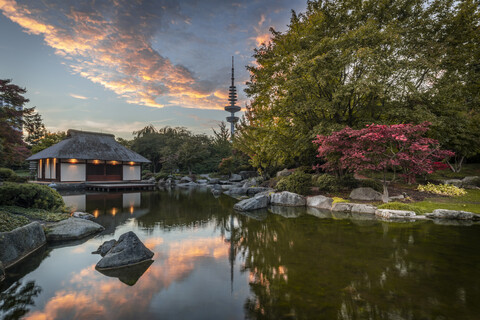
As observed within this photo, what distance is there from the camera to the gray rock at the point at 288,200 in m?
11.6

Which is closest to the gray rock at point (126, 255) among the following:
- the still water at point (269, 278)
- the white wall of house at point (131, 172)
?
the still water at point (269, 278)

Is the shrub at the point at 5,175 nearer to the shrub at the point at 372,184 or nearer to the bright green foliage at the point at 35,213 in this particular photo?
the bright green foliage at the point at 35,213

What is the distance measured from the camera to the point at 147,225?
7926 mm

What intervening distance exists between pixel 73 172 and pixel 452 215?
27.5m

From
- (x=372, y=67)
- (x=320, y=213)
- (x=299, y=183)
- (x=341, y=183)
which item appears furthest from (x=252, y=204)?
(x=372, y=67)

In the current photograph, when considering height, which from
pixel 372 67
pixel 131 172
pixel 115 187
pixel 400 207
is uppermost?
pixel 372 67

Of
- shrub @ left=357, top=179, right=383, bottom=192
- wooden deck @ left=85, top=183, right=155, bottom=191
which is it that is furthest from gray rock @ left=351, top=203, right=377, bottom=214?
wooden deck @ left=85, top=183, right=155, bottom=191

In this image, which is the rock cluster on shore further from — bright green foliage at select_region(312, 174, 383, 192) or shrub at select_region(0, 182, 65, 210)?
shrub at select_region(0, 182, 65, 210)

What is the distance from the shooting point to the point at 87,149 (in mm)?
23703

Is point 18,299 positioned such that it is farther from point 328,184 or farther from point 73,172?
point 73,172

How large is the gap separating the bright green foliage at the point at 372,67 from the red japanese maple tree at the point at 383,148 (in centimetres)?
115

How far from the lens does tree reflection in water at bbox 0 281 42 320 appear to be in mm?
3010

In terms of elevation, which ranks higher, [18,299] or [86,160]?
[86,160]

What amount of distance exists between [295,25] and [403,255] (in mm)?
13289
